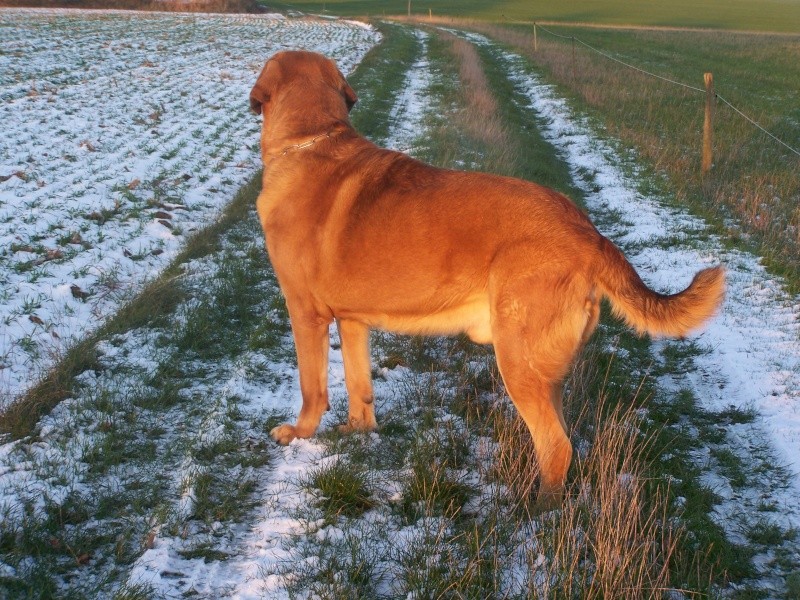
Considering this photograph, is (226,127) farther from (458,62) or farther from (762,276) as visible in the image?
(458,62)

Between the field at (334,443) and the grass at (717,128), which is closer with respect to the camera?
the field at (334,443)

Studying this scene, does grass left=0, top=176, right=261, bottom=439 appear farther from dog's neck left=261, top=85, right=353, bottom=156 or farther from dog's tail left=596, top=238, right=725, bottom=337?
dog's tail left=596, top=238, right=725, bottom=337

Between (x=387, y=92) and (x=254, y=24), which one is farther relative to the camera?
(x=254, y=24)

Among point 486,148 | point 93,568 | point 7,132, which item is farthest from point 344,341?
point 7,132

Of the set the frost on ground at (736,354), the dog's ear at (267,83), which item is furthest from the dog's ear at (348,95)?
the frost on ground at (736,354)

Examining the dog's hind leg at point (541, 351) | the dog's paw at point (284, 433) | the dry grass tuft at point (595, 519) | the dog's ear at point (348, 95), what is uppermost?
the dog's ear at point (348, 95)

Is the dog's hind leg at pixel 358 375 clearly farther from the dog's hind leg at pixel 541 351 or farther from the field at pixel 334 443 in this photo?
the dog's hind leg at pixel 541 351

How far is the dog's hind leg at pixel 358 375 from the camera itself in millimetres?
4305

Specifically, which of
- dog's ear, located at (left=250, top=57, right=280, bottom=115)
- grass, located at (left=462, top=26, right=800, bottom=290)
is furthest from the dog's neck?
grass, located at (left=462, top=26, right=800, bottom=290)

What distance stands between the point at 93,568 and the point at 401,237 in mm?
2120

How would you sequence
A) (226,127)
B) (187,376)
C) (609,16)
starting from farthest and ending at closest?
(609,16) < (226,127) < (187,376)

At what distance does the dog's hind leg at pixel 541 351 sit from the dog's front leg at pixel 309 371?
1.20 meters

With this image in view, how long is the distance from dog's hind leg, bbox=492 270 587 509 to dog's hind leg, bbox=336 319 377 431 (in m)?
1.10

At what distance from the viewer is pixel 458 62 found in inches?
931
